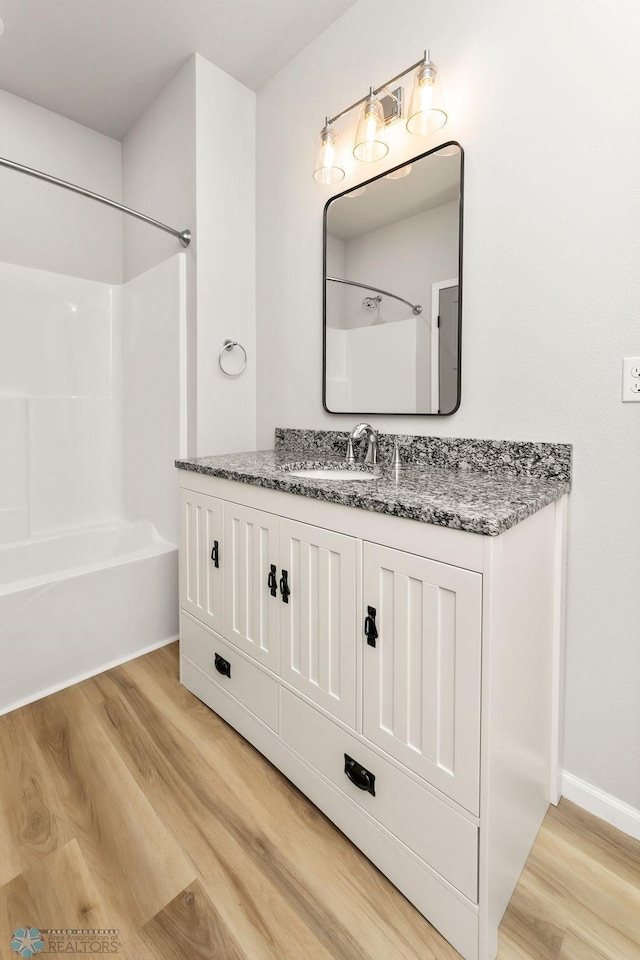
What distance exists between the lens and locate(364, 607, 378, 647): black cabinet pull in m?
1.02

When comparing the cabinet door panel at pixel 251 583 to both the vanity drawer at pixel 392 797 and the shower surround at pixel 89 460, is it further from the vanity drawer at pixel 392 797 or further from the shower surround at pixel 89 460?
the shower surround at pixel 89 460

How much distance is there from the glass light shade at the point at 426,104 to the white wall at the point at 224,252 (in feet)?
3.10

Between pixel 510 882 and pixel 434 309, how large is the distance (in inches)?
58.6

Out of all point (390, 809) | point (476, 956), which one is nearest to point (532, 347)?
point (390, 809)

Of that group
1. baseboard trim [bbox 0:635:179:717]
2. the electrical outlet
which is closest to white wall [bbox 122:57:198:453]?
baseboard trim [bbox 0:635:179:717]

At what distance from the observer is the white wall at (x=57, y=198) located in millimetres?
2256

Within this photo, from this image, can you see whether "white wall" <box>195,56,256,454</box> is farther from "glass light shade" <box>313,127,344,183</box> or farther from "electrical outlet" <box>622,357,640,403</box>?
"electrical outlet" <box>622,357,640,403</box>

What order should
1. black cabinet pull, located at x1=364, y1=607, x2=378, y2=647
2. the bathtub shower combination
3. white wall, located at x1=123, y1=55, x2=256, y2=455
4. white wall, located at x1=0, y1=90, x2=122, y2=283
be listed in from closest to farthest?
black cabinet pull, located at x1=364, y1=607, x2=378, y2=647 → the bathtub shower combination → white wall, located at x1=123, y1=55, x2=256, y2=455 → white wall, located at x1=0, y1=90, x2=122, y2=283

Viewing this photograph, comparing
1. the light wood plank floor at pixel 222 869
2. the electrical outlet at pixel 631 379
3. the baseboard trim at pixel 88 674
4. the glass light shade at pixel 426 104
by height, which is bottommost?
the light wood plank floor at pixel 222 869

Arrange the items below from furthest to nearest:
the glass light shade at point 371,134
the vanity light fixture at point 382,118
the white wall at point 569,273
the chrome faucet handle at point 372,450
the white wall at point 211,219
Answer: the white wall at point 211,219 < the chrome faucet handle at point 372,450 < the glass light shade at point 371,134 < the vanity light fixture at point 382,118 < the white wall at point 569,273

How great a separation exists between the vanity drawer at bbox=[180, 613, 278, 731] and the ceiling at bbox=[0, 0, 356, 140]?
7.34 feet

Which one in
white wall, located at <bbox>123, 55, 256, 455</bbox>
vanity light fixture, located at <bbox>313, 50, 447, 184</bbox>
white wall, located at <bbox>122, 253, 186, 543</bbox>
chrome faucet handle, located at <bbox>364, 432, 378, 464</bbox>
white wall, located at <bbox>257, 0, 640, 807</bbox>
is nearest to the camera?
white wall, located at <bbox>257, 0, 640, 807</bbox>

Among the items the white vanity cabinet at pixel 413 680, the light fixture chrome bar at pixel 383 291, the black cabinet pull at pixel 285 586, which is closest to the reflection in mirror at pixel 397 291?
the light fixture chrome bar at pixel 383 291

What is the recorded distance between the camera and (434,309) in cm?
149
